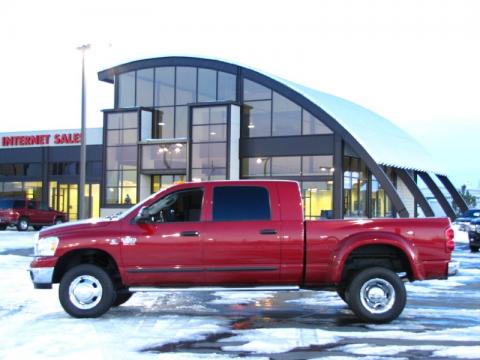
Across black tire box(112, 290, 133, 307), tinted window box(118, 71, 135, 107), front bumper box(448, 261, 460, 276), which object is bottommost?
black tire box(112, 290, 133, 307)

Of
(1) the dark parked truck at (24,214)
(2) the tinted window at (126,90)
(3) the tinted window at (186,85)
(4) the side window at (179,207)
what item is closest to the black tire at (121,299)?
(4) the side window at (179,207)

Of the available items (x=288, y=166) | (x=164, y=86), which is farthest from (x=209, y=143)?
(x=164, y=86)

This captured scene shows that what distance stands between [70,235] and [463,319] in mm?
5650

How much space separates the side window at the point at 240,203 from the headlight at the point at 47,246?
89.8 inches

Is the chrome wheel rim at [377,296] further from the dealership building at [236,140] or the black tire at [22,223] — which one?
the black tire at [22,223]

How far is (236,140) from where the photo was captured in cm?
3572

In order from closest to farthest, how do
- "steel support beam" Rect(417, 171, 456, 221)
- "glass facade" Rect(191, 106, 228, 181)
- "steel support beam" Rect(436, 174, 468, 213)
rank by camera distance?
"glass facade" Rect(191, 106, 228, 181) → "steel support beam" Rect(417, 171, 456, 221) → "steel support beam" Rect(436, 174, 468, 213)

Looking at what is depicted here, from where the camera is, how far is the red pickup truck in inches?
345

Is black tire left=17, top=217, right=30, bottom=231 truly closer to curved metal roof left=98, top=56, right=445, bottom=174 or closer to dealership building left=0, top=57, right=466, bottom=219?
dealership building left=0, top=57, right=466, bottom=219

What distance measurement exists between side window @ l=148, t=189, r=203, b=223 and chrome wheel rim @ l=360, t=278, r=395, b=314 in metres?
2.53

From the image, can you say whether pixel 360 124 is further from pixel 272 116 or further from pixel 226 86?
pixel 226 86

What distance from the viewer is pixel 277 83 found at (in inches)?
1361

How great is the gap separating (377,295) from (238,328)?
6.45ft

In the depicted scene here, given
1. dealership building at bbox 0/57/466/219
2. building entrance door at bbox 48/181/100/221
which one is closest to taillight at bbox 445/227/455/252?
dealership building at bbox 0/57/466/219
